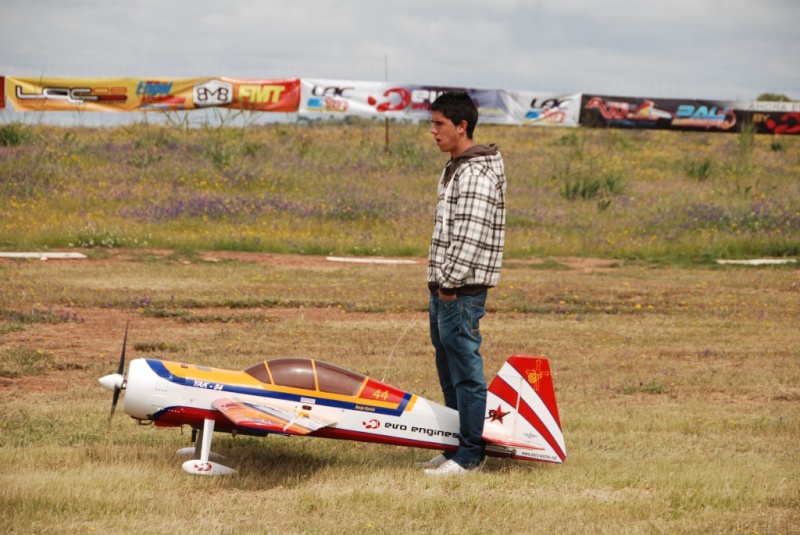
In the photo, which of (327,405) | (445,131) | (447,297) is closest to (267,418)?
(327,405)

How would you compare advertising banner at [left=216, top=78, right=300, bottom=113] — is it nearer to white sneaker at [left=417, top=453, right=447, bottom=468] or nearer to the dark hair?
the dark hair

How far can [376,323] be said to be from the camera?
42.3 feet

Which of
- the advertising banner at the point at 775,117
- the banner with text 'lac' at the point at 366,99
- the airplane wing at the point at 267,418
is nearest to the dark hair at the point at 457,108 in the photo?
the airplane wing at the point at 267,418

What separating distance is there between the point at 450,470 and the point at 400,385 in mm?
2816

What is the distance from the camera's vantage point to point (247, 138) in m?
32.0

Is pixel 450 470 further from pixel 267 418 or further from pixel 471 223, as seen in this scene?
pixel 471 223

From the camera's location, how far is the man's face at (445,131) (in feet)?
21.3

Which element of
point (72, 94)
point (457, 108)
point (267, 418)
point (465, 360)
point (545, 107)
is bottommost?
point (267, 418)

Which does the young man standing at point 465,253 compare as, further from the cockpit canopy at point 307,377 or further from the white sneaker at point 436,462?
the cockpit canopy at point 307,377

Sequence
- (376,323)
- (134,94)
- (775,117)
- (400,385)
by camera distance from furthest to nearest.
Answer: (775,117), (134,94), (376,323), (400,385)

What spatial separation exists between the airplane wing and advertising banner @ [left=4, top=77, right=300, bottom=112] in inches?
956

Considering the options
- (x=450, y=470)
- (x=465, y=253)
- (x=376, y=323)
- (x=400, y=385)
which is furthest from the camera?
(x=376, y=323)

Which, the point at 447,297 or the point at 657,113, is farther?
the point at 657,113

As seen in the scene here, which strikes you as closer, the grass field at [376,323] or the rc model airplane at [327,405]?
the grass field at [376,323]
